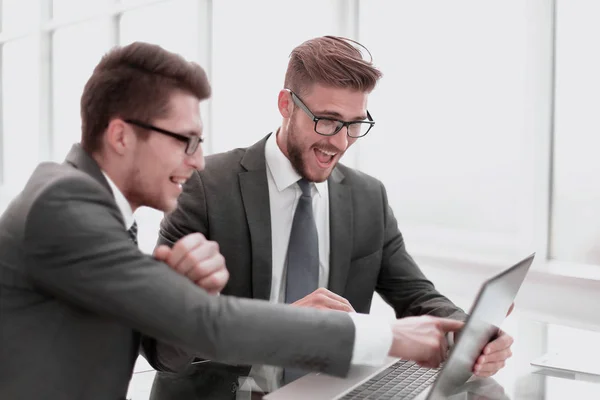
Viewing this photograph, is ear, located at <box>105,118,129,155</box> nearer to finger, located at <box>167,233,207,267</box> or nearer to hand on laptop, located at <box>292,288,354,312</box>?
finger, located at <box>167,233,207,267</box>

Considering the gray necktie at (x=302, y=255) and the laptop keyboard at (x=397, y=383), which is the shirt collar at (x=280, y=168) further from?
the laptop keyboard at (x=397, y=383)

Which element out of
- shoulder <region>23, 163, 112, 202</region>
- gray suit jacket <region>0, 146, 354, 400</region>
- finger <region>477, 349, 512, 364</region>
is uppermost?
shoulder <region>23, 163, 112, 202</region>

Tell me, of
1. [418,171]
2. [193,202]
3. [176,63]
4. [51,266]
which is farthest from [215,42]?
[51,266]

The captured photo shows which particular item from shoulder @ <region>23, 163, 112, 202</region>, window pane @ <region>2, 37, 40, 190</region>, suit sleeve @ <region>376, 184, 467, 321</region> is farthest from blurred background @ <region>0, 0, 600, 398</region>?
window pane @ <region>2, 37, 40, 190</region>

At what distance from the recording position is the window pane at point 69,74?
654cm

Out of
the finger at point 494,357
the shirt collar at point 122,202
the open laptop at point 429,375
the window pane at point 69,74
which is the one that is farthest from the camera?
the window pane at point 69,74

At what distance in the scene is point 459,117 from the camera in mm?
3332

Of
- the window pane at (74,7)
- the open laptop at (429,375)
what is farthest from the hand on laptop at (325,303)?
the window pane at (74,7)

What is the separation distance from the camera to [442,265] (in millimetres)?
3215

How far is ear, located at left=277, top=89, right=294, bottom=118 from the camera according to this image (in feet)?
7.75

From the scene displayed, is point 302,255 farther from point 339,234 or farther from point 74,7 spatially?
point 74,7

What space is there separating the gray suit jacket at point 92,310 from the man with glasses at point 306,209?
0.87 meters

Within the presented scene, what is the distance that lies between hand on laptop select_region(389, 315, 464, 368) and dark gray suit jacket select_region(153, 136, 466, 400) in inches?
24.9

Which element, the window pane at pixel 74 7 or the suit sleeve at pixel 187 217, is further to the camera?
the window pane at pixel 74 7
